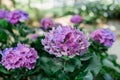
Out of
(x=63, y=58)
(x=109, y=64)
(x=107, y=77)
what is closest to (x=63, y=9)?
(x=109, y=64)

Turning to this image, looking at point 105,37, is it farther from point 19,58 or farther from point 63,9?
point 63,9

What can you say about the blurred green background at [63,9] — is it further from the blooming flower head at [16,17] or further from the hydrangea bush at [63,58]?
the hydrangea bush at [63,58]

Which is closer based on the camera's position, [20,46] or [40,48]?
[20,46]

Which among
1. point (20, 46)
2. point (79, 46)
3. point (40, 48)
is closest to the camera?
point (79, 46)

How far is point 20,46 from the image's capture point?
2.06 meters

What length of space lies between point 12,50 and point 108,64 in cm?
64

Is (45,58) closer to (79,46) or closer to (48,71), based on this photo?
(48,71)

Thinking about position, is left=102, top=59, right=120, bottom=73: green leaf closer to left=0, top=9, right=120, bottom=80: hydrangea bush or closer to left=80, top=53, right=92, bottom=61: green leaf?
left=0, top=9, right=120, bottom=80: hydrangea bush

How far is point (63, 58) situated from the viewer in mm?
1974

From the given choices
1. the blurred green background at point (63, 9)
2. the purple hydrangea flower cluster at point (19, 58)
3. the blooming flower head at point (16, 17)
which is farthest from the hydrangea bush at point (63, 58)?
the blurred green background at point (63, 9)

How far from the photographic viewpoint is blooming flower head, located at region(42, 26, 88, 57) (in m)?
1.90

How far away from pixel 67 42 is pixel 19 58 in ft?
0.91

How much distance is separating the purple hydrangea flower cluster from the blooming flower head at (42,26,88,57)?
12 centimetres

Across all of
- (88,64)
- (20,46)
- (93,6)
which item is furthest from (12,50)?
(93,6)
